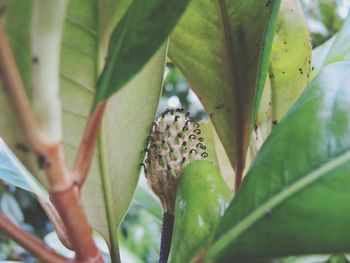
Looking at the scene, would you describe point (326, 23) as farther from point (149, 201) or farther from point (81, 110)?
point (81, 110)

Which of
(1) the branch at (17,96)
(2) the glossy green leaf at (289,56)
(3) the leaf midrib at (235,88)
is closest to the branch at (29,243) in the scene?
(1) the branch at (17,96)

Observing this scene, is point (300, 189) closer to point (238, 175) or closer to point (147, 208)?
point (238, 175)

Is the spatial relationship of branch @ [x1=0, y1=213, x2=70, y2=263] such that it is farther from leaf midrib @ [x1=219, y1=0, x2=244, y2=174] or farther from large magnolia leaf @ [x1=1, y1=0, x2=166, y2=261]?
leaf midrib @ [x1=219, y1=0, x2=244, y2=174]

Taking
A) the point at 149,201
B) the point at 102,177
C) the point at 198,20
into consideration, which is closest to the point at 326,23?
the point at 149,201

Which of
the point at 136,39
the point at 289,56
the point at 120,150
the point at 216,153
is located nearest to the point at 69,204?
the point at 136,39

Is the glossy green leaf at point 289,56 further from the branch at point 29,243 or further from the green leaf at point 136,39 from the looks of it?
the branch at point 29,243
